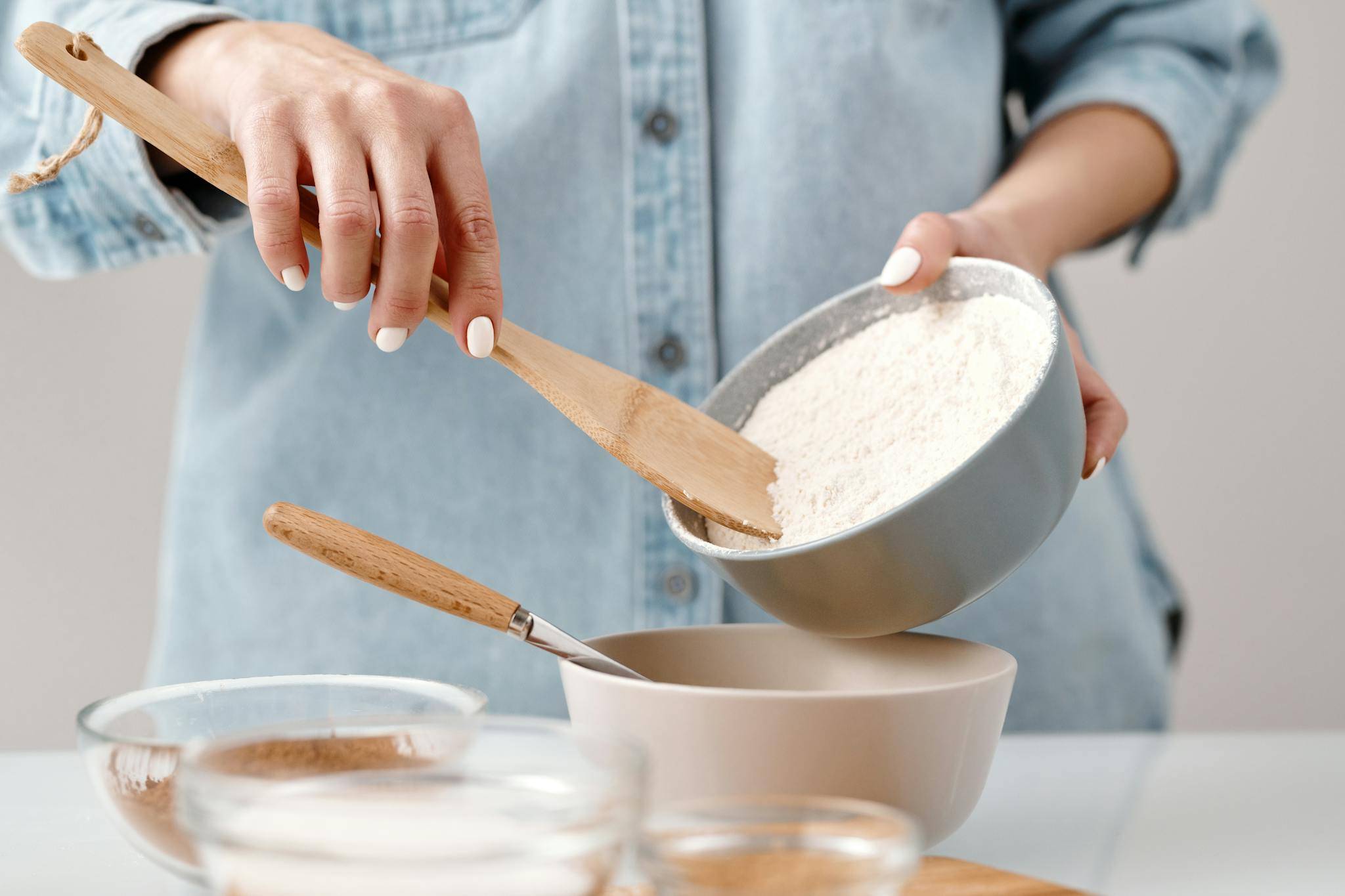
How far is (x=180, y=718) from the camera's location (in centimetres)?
46

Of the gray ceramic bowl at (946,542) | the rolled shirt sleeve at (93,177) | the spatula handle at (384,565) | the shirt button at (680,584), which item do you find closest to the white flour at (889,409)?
the gray ceramic bowl at (946,542)

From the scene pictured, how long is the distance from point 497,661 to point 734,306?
0.28 metres

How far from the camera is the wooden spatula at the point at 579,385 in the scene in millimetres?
469

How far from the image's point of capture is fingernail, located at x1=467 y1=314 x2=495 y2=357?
49 centimetres

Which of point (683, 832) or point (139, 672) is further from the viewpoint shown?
point (139, 672)

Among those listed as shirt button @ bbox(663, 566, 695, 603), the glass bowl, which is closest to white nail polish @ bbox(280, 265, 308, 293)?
the glass bowl

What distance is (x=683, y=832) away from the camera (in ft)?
1.08

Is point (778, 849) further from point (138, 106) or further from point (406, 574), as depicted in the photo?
point (138, 106)

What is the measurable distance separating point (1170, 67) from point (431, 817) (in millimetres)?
792

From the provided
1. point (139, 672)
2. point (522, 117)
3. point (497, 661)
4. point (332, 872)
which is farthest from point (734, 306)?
point (139, 672)

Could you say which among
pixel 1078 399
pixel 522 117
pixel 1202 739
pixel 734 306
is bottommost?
pixel 1202 739

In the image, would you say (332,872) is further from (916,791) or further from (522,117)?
(522,117)

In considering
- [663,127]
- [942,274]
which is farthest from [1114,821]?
[663,127]

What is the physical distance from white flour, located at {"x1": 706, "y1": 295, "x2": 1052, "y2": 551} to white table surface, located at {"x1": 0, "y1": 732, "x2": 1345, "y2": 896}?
0.16 m
